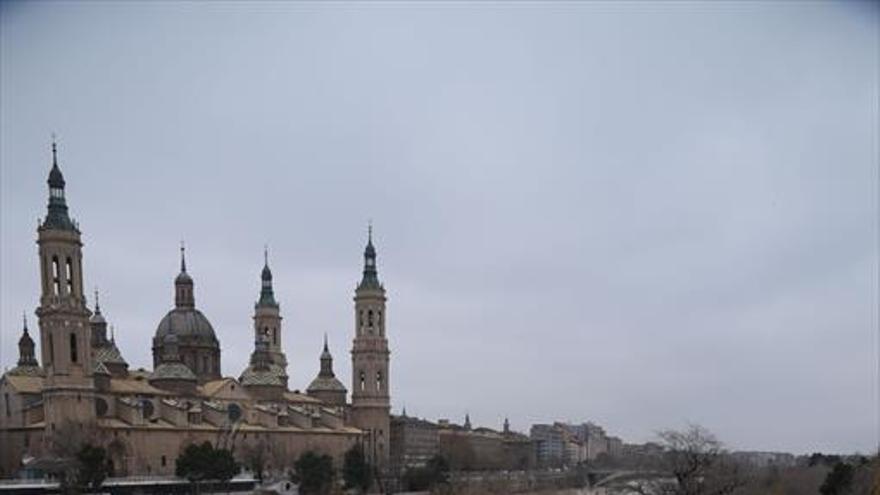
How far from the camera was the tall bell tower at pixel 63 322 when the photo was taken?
20328 millimetres

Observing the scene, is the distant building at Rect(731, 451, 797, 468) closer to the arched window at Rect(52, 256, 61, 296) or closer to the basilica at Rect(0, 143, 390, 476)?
the basilica at Rect(0, 143, 390, 476)

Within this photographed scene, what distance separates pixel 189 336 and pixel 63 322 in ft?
24.3

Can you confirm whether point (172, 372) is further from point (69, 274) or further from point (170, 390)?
point (69, 274)

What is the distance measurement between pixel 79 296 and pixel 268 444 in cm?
781

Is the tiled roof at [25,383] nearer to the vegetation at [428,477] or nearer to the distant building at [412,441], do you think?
the vegetation at [428,477]

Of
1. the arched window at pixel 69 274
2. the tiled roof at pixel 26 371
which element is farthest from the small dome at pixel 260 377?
the arched window at pixel 69 274

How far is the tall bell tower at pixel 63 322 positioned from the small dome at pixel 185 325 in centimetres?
647

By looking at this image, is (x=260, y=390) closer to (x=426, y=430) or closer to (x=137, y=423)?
(x=137, y=423)

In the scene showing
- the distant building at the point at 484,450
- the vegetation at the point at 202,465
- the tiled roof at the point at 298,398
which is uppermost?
the tiled roof at the point at 298,398

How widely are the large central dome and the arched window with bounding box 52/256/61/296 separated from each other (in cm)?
639

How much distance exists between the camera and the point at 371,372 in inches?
1179

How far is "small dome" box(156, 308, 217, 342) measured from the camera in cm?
2780

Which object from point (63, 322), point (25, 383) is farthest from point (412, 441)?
point (63, 322)

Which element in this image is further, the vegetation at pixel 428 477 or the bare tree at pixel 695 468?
the vegetation at pixel 428 477
